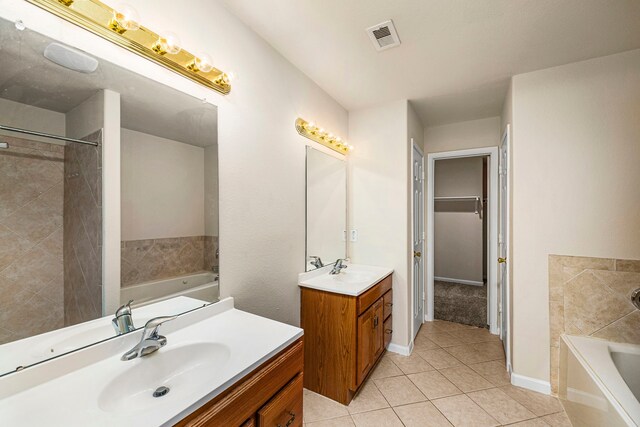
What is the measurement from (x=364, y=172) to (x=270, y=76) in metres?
1.37

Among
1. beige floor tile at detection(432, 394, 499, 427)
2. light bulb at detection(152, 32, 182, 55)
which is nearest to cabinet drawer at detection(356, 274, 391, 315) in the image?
beige floor tile at detection(432, 394, 499, 427)

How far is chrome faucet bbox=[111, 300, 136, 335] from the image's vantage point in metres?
1.02

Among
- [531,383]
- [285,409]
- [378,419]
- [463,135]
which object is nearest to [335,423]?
[378,419]

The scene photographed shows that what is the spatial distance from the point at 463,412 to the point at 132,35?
2.85 meters

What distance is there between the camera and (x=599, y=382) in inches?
55.4

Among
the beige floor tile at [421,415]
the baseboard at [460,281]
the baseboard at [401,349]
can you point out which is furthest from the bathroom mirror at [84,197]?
the baseboard at [460,281]

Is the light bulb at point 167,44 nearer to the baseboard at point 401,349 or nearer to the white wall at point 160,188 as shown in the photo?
the white wall at point 160,188

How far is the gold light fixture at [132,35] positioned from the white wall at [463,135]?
9.15ft

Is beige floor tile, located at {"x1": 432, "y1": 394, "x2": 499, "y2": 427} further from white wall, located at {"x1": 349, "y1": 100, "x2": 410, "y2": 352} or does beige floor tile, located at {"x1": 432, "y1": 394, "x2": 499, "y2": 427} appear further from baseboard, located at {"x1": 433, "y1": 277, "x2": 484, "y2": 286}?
baseboard, located at {"x1": 433, "y1": 277, "x2": 484, "y2": 286}

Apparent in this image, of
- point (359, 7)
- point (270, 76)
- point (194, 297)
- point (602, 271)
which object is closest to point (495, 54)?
point (359, 7)

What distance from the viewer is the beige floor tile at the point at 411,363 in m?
2.32

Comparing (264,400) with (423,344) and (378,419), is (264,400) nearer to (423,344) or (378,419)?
(378,419)

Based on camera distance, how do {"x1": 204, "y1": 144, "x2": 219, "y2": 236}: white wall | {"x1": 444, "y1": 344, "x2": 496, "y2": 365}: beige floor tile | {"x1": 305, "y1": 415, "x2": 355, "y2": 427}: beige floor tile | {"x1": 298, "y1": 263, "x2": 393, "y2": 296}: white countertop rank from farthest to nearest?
{"x1": 444, "y1": 344, "x2": 496, "y2": 365}: beige floor tile, {"x1": 298, "y1": 263, "x2": 393, "y2": 296}: white countertop, {"x1": 305, "y1": 415, "x2": 355, "y2": 427}: beige floor tile, {"x1": 204, "y1": 144, "x2": 219, "y2": 236}: white wall

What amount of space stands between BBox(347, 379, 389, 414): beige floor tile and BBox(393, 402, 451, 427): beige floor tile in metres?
0.12
